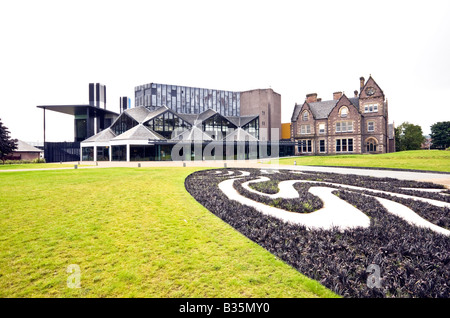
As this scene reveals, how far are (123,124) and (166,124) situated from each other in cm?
1086

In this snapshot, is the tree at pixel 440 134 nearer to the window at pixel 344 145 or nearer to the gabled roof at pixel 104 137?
the window at pixel 344 145

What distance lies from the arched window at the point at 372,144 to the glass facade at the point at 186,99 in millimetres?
39186

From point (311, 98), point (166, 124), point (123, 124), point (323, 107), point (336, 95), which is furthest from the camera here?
point (311, 98)

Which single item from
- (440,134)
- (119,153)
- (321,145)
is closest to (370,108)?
(321,145)

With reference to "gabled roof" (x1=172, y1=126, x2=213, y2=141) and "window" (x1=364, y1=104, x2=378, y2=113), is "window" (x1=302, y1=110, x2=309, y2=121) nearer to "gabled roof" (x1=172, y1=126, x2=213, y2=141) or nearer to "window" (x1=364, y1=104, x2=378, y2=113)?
"window" (x1=364, y1=104, x2=378, y2=113)

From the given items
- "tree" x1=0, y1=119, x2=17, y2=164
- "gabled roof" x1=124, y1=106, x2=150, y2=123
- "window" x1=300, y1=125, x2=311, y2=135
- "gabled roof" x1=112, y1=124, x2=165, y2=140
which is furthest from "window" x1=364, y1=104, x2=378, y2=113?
"tree" x1=0, y1=119, x2=17, y2=164

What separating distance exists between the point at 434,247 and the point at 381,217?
7.43 ft

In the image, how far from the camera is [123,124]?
53812 millimetres

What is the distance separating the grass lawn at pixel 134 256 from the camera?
3.77 meters

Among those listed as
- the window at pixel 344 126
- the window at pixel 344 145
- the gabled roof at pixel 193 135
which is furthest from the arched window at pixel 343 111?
the gabled roof at pixel 193 135

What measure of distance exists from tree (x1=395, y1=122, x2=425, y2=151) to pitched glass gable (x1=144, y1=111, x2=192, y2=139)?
217 ft

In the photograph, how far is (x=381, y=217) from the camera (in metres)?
7.28

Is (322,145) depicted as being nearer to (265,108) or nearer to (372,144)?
(372,144)

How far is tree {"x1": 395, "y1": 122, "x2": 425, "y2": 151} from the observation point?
70.8 meters
